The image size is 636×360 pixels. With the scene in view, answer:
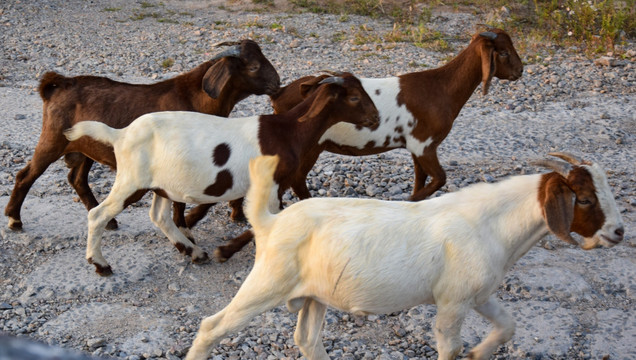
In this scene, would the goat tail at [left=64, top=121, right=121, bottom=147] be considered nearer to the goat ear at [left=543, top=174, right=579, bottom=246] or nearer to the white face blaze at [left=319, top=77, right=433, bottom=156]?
the white face blaze at [left=319, top=77, right=433, bottom=156]

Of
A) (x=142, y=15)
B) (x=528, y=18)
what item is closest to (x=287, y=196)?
(x=142, y=15)

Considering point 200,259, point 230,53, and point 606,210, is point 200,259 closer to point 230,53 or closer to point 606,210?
point 230,53

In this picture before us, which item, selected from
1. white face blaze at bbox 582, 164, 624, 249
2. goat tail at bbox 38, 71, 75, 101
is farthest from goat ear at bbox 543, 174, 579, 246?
goat tail at bbox 38, 71, 75, 101

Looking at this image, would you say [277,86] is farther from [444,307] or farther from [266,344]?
[444,307]

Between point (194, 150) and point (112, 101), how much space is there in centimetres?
115

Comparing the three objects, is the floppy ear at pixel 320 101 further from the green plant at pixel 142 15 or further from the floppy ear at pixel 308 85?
the green plant at pixel 142 15

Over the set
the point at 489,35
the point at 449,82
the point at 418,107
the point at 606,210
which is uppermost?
the point at 489,35

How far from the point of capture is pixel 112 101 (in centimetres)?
619

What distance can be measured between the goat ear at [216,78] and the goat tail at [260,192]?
232 cm

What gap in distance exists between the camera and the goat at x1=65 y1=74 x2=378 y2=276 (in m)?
5.41

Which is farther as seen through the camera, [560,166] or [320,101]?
[320,101]

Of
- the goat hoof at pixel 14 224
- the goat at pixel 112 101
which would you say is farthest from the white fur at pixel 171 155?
the goat hoof at pixel 14 224

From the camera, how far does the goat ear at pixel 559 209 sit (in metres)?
4.14

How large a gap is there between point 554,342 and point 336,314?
143 cm
